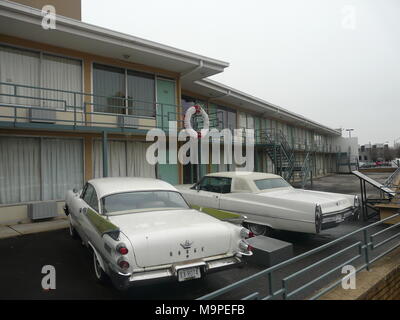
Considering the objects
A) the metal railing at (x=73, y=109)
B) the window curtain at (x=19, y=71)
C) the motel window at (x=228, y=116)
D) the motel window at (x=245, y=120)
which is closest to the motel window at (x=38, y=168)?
the metal railing at (x=73, y=109)

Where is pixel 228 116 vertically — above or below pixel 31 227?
above

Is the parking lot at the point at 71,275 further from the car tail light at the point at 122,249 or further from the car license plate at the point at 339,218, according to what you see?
the car tail light at the point at 122,249

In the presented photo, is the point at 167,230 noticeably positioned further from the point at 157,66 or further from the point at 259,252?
the point at 157,66

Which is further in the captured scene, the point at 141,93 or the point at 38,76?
the point at 141,93

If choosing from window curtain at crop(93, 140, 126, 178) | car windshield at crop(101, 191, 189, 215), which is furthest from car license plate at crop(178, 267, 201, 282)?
window curtain at crop(93, 140, 126, 178)

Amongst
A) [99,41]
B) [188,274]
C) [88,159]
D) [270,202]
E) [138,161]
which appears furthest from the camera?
[138,161]

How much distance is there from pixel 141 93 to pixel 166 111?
4.23ft

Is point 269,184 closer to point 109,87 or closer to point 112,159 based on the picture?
point 112,159

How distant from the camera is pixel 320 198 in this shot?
6301 mm

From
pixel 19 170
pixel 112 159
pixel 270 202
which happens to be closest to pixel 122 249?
pixel 270 202

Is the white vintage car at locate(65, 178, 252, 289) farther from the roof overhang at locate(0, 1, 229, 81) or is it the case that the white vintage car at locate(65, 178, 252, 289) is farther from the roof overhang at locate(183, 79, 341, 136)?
the roof overhang at locate(183, 79, 341, 136)

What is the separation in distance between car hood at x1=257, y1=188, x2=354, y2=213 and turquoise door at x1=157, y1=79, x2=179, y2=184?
20.4 feet
